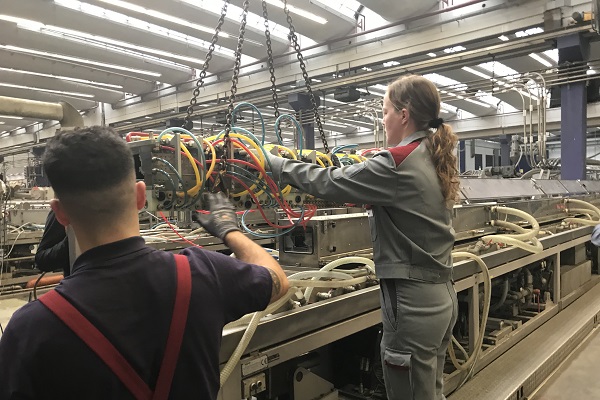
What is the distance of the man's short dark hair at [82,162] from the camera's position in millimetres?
681

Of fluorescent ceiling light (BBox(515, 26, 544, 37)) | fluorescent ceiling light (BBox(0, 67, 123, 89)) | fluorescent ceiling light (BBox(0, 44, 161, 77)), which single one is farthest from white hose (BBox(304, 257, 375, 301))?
fluorescent ceiling light (BBox(0, 67, 123, 89))

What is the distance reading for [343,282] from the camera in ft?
5.26

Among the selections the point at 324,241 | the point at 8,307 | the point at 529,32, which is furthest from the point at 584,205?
the point at 8,307

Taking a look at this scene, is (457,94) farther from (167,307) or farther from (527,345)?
(167,307)

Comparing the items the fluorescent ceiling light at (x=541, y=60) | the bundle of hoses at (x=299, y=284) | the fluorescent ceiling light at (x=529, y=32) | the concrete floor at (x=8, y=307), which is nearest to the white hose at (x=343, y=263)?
the bundle of hoses at (x=299, y=284)

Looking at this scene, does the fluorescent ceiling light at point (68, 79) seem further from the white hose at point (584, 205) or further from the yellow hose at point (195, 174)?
the white hose at point (584, 205)

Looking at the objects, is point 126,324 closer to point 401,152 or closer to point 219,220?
point 219,220

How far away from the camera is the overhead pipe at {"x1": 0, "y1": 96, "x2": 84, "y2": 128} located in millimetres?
1437

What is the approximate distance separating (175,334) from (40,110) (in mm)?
1237

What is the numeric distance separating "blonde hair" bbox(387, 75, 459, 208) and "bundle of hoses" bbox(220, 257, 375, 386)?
0.48 m

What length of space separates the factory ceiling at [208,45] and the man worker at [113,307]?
2.69 metres

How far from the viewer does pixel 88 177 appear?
683 mm

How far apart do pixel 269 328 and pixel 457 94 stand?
522 centimetres

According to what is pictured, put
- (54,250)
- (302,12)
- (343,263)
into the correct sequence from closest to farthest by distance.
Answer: (343,263), (54,250), (302,12)
